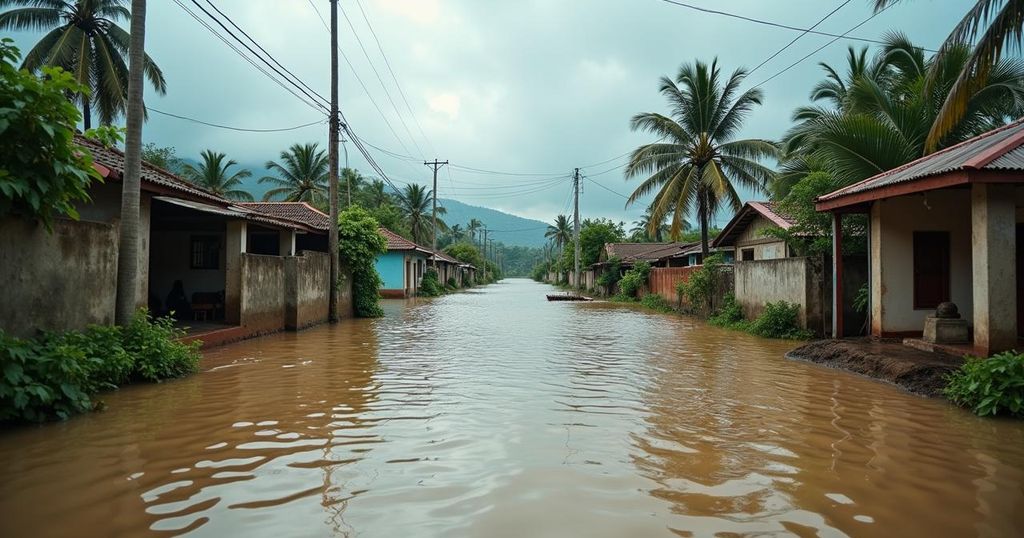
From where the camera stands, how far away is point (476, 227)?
380ft

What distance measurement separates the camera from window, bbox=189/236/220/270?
17.1 metres

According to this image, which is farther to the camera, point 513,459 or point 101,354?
point 101,354

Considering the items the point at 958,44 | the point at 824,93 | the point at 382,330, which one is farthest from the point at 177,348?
the point at 824,93

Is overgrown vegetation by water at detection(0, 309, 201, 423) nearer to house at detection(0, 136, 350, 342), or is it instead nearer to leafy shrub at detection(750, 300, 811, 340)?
house at detection(0, 136, 350, 342)

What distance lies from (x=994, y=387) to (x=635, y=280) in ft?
84.8

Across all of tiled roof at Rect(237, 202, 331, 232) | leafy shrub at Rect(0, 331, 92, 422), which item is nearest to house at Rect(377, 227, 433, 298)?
tiled roof at Rect(237, 202, 331, 232)

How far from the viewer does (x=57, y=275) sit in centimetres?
726

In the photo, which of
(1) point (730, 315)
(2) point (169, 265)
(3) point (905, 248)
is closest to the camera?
(3) point (905, 248)

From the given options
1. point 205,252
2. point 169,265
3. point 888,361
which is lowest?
point 888,361

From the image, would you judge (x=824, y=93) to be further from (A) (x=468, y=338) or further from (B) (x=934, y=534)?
(B) (x=934, y=534)

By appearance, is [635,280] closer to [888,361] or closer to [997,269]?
[888,361]

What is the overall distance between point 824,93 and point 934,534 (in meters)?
29.4

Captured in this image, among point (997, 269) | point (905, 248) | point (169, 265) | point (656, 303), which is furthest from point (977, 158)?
point (656, 303)

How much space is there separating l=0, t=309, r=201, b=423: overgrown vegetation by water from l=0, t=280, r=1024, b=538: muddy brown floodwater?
0.25 m
